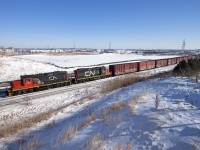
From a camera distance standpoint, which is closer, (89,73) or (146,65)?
(89,73)

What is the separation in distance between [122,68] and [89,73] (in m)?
9.82

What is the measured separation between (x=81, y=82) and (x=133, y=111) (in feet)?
79.9

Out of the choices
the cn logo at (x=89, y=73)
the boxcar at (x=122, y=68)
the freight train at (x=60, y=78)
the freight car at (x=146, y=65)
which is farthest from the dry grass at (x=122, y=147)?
the freight car at (x=146, y=65)

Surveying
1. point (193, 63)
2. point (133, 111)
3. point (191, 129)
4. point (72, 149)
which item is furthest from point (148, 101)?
point (193, 63)

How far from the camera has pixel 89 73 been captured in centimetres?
3359

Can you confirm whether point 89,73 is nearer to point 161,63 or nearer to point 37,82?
point 37,82

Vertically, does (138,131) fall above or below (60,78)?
above

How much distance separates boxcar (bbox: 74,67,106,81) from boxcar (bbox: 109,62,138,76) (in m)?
2.95

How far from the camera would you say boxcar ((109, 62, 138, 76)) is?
38719 millimetres

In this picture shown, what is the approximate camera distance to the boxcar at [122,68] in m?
38.7

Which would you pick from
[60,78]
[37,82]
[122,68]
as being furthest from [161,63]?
[37,82]

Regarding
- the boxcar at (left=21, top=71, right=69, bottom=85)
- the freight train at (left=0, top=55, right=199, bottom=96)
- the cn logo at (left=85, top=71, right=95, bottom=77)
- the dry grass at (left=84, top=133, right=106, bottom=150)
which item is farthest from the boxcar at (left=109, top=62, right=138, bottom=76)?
the dry grass at (left=84, top=133, right=106, bottom=150)

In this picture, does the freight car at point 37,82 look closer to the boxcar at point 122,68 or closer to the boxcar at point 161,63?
the boxcar at point 122,68

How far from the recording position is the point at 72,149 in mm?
5957
